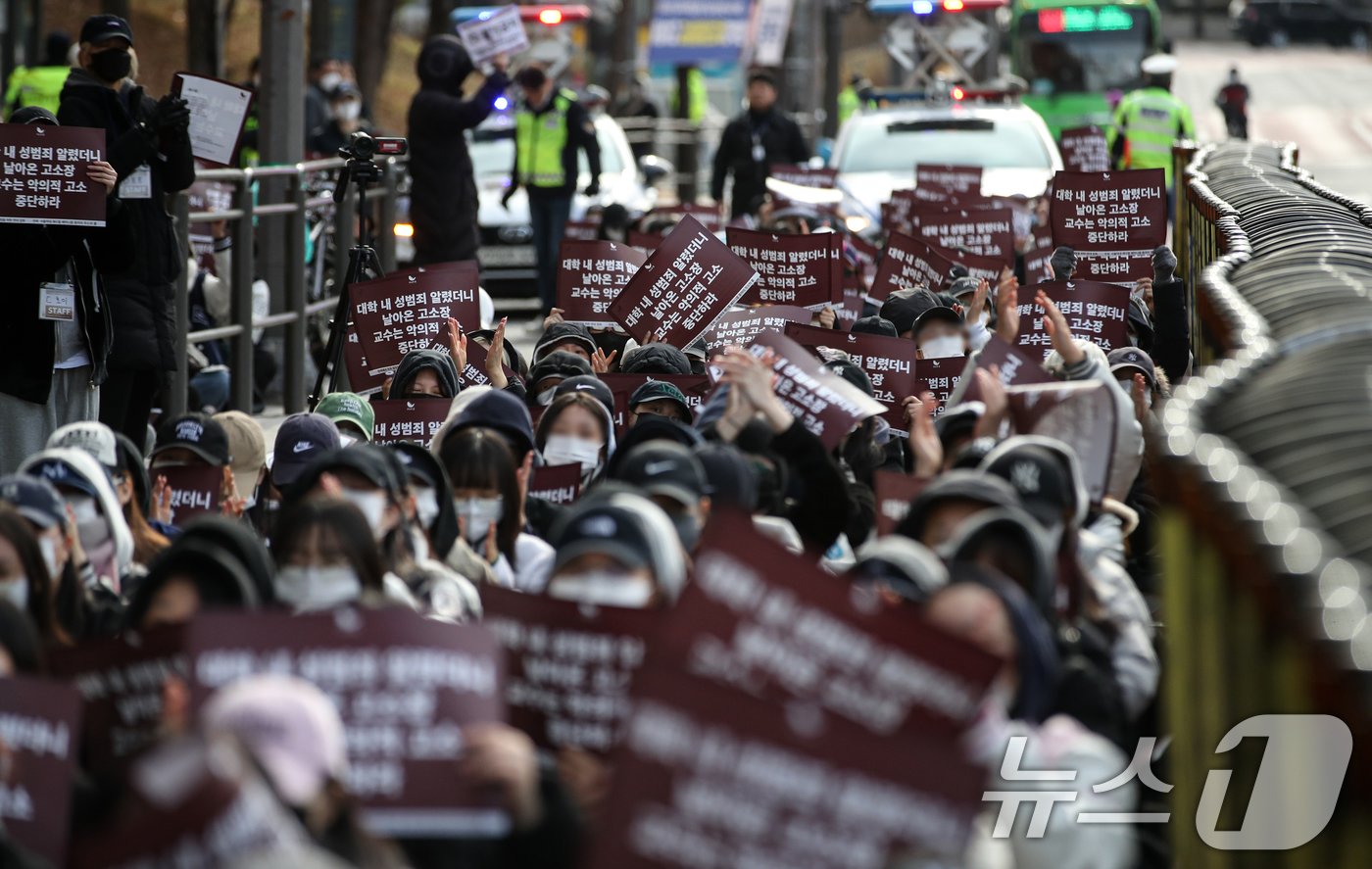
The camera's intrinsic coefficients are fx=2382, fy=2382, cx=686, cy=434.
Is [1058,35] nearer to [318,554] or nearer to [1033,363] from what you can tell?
[1033,363]

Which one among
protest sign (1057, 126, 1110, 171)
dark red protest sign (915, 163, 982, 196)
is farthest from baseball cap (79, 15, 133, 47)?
protest sign (1057, 126, 1110, 171)

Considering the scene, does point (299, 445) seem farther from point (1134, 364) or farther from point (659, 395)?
point (1134, 364)

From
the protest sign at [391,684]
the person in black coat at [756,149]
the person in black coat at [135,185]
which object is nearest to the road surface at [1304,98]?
the person in black coat at [756,149]

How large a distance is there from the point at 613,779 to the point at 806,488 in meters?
3.30

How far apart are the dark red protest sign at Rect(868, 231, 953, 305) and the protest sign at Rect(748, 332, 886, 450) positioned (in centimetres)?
459

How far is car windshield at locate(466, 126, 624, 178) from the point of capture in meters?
21.1

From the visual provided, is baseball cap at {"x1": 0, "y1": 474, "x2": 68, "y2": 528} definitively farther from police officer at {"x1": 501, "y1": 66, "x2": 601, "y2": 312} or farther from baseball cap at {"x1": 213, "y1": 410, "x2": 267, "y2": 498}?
police officer at {"x1": 501, "y1": 66, "x2": 601, "y2": 312}

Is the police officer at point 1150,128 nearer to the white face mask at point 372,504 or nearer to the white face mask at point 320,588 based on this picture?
the white face mask at point 372,504

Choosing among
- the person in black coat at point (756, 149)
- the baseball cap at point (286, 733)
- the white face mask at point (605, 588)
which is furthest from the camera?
the person in black coat at point (756, 149)

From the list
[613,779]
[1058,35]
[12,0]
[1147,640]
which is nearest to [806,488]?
[1147,640]

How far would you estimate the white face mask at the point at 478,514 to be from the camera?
6.44 meters

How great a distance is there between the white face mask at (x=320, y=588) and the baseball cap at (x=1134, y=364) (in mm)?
3951

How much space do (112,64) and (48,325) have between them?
1.08 m

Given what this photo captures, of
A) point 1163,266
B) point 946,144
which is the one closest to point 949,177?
point 946,144
